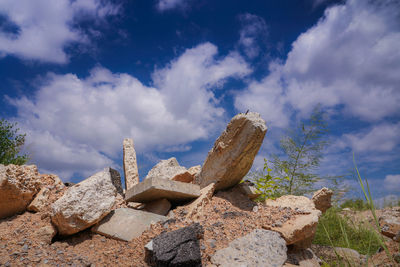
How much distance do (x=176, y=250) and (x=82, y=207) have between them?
197 centimetres

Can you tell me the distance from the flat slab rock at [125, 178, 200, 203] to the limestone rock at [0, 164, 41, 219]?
196 centimetres

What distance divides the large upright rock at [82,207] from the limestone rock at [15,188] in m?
1.11

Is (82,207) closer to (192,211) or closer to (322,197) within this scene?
(192,211)

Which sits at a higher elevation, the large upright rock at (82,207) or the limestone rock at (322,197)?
the limestone rock at (322,197)

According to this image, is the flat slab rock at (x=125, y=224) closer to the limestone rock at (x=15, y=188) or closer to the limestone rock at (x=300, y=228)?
the limestone rock at (x=15, y=188)

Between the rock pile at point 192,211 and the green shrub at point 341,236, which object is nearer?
the rock pile at point 192,211

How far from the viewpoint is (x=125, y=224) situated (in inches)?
199

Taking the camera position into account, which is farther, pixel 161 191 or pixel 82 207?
pixel 161 191

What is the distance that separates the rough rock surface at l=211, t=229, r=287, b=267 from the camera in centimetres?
392

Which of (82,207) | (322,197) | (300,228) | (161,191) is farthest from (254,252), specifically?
(322,197)

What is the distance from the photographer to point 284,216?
5090mm

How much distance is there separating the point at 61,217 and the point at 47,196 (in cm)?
134

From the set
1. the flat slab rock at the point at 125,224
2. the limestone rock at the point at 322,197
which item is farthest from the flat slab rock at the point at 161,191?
the limestone rock at the point at 322,197

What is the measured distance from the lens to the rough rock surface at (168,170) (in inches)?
264
